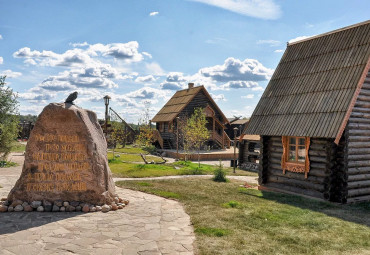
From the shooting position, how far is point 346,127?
449 inches

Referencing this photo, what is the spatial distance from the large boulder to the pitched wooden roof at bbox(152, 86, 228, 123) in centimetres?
2523

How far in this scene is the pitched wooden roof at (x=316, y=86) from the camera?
448 inches

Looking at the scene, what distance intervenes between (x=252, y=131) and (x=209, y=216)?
22.7 feet

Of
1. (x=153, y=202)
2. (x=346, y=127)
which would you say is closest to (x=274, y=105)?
(x=346, y=127)

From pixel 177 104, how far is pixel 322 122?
26501mm

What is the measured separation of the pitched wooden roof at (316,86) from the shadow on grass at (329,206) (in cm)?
233

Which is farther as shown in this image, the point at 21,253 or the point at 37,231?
the point at 37,231

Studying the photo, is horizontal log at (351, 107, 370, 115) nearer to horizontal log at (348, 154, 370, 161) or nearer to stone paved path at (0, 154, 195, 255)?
horizontal log at (348, 154, 370, 161)

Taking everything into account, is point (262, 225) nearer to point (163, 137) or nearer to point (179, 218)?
point (179, 218)

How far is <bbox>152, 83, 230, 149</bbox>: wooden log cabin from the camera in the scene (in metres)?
35.5

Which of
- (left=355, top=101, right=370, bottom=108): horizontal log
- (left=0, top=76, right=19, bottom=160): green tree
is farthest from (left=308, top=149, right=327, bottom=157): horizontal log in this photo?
Result: (left=0, top=76, right=19, bottom=160): green tree

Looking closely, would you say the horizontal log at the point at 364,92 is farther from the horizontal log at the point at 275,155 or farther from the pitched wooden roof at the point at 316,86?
the horizontal log at the point at 275,155

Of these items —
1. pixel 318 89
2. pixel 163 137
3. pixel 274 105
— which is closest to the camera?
pixel 318 89

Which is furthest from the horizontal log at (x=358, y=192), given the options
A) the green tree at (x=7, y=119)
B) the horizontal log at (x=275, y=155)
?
the green tree at (x=7, y=119)
